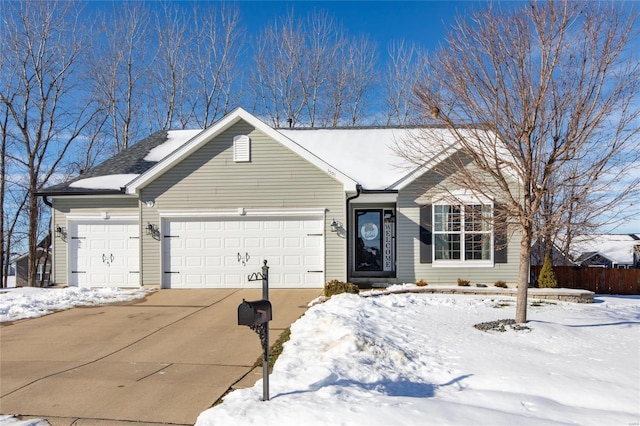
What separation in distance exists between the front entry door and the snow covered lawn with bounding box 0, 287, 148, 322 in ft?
21.6

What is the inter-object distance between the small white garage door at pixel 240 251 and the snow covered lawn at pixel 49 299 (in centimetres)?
144

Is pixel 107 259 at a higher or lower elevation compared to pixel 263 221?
lower

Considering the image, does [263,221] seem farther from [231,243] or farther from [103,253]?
[103,253]

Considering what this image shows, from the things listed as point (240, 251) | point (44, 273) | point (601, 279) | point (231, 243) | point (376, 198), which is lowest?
point (44, 273)

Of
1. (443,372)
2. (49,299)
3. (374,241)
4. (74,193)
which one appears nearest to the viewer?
(443,372)

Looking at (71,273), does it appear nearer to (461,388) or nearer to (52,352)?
(52,352)

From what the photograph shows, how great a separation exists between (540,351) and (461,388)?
2.17 m

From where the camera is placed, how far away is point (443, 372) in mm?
5953

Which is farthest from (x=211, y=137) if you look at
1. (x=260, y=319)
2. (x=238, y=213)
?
(x=260, y=319)

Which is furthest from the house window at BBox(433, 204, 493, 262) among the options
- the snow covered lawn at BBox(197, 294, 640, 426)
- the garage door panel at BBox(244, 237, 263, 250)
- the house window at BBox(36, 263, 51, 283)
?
the house window at BBox(36, 263, 51, 283)

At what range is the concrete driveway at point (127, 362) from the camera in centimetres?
482

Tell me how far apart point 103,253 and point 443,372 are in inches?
456

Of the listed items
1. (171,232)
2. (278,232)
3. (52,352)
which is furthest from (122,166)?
(52,352)

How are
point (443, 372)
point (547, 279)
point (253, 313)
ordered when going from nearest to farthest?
point (253, 313) < point (443, 372) < point (547, 279)
